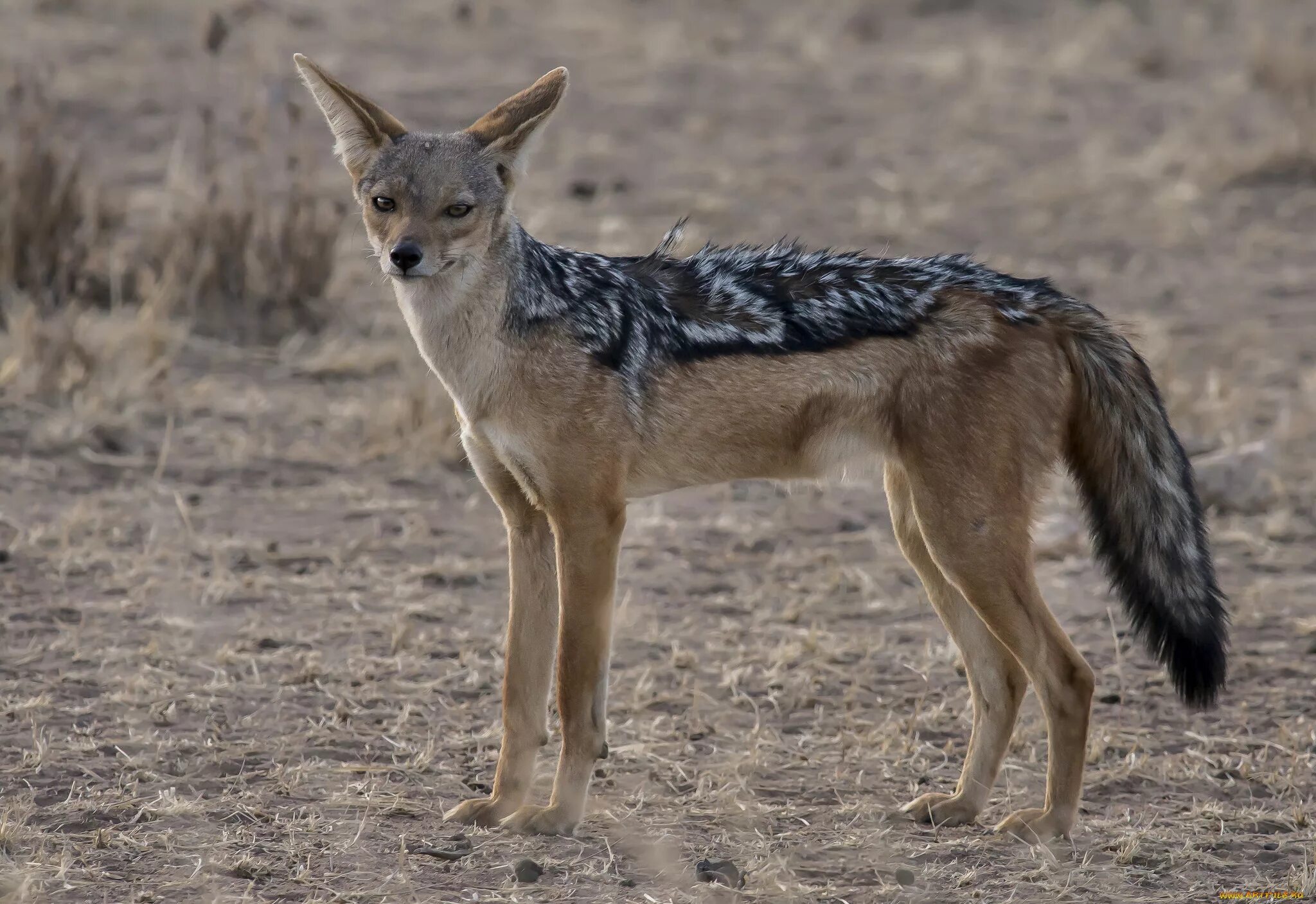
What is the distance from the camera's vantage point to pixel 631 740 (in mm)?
5734

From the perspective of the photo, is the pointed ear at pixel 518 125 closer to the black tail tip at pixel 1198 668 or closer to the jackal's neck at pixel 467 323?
the jackal's neck at pixel 467 323

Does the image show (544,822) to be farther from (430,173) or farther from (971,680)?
(430,173)

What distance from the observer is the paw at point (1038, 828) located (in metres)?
4.98

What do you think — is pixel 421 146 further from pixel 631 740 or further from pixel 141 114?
pixel 141 114

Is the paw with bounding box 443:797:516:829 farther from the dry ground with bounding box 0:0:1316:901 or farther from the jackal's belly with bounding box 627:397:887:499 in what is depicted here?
the jackal's belly with bounding box 627:397:887:499

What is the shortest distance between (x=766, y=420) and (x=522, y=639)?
98 cm

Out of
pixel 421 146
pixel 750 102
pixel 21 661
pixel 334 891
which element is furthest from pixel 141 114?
pixel 334 891

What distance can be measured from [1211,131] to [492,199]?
32.5 feet

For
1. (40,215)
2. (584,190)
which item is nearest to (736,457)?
(40,215)

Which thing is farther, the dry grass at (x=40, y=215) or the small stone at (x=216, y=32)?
the dry grass at (x=40, y=215)

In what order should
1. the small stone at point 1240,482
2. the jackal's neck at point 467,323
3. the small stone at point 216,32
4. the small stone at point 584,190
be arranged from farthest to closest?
the small stone at point 584,190 < the small stone at point 216,32 < the small stone at point 1240,482 < the jackal's neck at point 467,323

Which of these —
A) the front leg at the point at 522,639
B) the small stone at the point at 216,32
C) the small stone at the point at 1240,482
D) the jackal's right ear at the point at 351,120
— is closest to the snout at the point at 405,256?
the jackal's right ear at the point at 351,120

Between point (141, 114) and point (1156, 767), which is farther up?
point (141, 114)

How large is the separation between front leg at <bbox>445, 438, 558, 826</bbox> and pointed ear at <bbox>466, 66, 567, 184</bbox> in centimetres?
84
